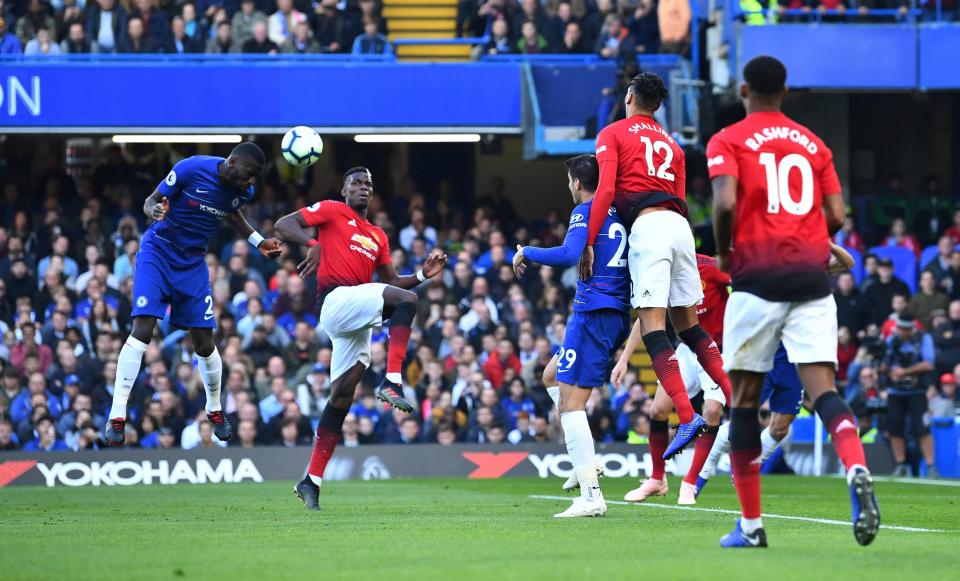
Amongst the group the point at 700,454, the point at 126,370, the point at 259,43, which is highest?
the point at 259,43

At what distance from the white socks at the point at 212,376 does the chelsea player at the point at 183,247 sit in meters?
0.16

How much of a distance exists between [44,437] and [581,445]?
12603mm

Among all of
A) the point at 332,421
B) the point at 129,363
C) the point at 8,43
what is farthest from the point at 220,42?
the point at 332,421

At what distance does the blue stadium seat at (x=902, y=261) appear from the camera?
26.2 meters

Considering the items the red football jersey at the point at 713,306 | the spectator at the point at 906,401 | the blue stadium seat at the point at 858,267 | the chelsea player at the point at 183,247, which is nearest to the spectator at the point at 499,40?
the blue stadium seat at the point at 858,267

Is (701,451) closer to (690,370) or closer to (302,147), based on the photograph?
(690,370)

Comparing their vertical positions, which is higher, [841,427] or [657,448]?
[841,427]

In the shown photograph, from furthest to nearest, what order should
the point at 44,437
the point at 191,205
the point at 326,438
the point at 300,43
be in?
1. the point at 300,43
2. the point at 44,437
3. the point at 191,205
4. the point at 326,438

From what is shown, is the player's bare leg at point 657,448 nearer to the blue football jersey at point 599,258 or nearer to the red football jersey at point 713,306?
the red football jersey at point 713,306

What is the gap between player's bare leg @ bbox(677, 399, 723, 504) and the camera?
13.1m

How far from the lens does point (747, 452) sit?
8.59 meters

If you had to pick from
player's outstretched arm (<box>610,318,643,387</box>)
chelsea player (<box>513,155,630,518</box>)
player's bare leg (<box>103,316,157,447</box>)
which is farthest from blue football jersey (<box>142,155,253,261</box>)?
chelsea player (<box>513,155,630,518</box>)

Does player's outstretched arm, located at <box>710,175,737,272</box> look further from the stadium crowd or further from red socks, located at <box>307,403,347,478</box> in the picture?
the stadium crowd

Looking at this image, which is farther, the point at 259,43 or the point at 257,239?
the point at 259,43
